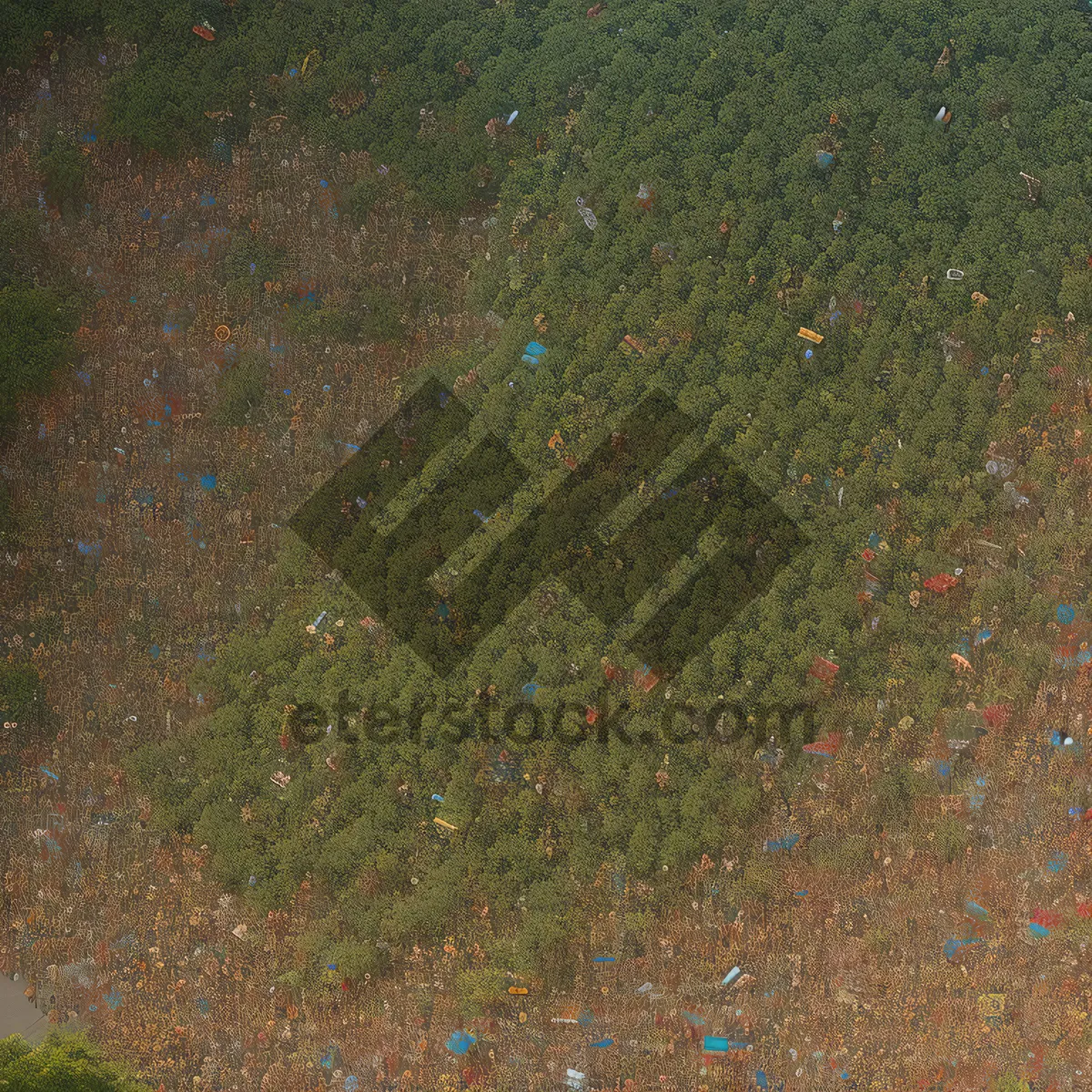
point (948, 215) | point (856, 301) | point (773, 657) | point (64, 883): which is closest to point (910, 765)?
point (773, 657)

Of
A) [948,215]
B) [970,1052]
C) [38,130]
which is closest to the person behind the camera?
[970,1052]

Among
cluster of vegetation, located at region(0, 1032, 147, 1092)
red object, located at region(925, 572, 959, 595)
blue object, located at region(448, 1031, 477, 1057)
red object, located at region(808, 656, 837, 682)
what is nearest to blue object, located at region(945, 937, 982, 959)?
red object, located at region(808, 656, 837, 682)

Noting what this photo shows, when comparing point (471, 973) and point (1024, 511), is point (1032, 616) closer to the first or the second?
point (1024, 511)

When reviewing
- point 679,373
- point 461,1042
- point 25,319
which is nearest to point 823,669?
point 679,373

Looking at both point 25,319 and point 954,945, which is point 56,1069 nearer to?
point 25,319

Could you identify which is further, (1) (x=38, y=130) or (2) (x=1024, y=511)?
(1) (x=38, y=130)

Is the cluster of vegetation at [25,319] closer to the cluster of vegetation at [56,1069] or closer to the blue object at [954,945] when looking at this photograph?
the cluster of vegetation at [56,1069]

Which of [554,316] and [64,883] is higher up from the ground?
[554,316]
